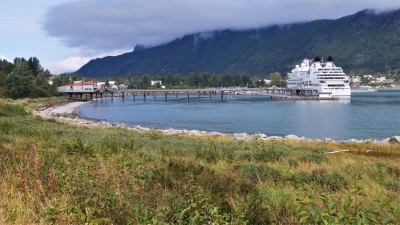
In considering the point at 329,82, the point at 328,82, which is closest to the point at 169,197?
Result: the point at 328,82

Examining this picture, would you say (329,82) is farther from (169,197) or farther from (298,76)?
(169,197)

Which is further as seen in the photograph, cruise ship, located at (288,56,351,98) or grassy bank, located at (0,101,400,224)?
cruise ship, located at (288,56,351,98)

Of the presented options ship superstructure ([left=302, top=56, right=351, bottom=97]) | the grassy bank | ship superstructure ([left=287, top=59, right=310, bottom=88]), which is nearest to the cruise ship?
ship superstructure ([left=302, top=56, right=351, bottom=97])

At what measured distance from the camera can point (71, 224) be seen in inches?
144

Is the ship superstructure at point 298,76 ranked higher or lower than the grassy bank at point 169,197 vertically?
higher

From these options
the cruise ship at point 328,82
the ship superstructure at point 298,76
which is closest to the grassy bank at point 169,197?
the cruise ship at point 328,82

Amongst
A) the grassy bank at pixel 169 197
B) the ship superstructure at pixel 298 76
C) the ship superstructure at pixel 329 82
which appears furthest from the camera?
the ship superstructure at pixel 298 76

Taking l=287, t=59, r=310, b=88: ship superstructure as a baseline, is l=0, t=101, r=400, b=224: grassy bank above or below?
below

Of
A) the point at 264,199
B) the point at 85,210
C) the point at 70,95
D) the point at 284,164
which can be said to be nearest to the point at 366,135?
the point at 284,164

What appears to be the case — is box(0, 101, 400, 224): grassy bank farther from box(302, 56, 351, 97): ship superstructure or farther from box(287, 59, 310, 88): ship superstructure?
box(287, 59, 310, 88): ship superstructure

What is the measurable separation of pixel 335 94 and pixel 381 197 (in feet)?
362

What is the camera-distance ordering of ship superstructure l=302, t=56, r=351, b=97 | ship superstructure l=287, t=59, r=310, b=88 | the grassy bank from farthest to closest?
1. ship superstructure l=287, t=59, r=310, b=88
2. ship superstructure l=302, t=56, r=351, b=97
3. the grassy bank

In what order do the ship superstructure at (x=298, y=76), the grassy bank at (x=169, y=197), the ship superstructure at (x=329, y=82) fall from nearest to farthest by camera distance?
the grassy bank at (x=169, y=197) < the ship superstructure at (x=329, y=82) < the ship superstructure at (x=298, y=76)

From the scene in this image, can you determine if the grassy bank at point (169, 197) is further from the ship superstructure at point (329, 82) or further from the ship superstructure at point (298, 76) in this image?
the ship superstructure at point (298, 76)
